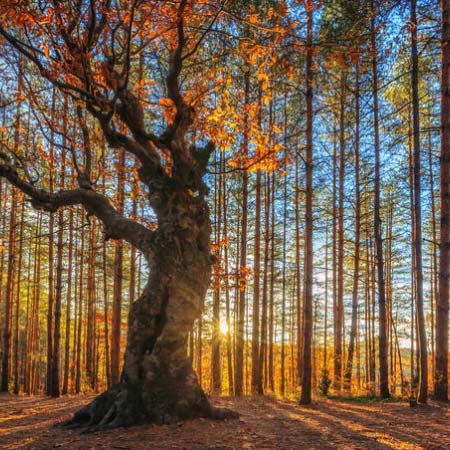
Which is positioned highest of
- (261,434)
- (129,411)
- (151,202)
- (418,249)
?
(151,202)

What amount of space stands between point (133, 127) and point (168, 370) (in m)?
3.91

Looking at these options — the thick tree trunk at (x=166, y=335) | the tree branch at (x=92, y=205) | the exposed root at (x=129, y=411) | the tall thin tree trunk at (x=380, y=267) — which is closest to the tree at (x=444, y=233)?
the tall thin tree trunk at (x=380, y=267)

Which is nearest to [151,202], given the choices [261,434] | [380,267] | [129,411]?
[129,411]

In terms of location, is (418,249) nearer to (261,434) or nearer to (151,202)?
(261,434)

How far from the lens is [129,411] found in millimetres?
5609

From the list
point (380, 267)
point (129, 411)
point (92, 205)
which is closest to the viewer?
point (129, 411)

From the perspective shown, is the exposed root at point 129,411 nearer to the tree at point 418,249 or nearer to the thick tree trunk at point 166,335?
the thick tree trunk at point 166,335

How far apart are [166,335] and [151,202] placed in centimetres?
224

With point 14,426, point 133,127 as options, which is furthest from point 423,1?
point 14,426

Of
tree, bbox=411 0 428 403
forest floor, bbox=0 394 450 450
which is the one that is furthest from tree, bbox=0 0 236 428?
tree, bbox=411 0 428 403

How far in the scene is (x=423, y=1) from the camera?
364 inches

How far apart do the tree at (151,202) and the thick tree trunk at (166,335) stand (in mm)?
14

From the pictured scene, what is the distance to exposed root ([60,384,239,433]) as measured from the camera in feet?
18.3

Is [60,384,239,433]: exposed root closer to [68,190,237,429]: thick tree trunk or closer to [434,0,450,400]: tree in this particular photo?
[68,190,237,429]: thick tree trunk
